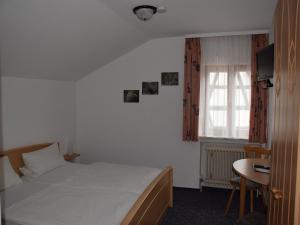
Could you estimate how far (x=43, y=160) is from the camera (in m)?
3.28

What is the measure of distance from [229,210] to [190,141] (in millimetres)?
1215

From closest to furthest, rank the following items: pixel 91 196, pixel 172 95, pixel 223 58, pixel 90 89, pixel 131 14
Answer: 1. pixel 91 196
2. pixel 131 14
3. pixel 223 58
4. pixel 172 95
5. pixel 90 89

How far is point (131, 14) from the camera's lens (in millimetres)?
3105

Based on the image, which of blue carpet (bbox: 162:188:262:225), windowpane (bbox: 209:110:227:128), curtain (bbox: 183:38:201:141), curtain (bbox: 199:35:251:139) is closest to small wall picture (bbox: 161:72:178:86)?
curtain (bbox: 183:38:201:141)

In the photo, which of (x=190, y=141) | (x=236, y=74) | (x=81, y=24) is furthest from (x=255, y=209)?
(x=81, y=24)

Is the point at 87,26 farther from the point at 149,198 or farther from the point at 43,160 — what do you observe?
the point at 149,198

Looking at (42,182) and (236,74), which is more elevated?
(236,74)

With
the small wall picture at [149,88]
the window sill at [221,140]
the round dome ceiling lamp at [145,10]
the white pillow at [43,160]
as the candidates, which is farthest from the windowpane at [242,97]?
the white pillow at [43,160]

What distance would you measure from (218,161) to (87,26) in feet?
9.19

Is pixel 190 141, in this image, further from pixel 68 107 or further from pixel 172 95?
pixel 68 107

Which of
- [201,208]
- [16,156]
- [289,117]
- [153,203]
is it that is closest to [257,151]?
[201,208]

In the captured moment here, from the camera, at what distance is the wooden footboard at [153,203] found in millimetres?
2051

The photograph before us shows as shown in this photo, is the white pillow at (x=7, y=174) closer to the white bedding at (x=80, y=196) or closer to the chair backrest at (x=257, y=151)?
the white bedding at (x=80, y=196)

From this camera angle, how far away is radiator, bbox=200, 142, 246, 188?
4016 mm
